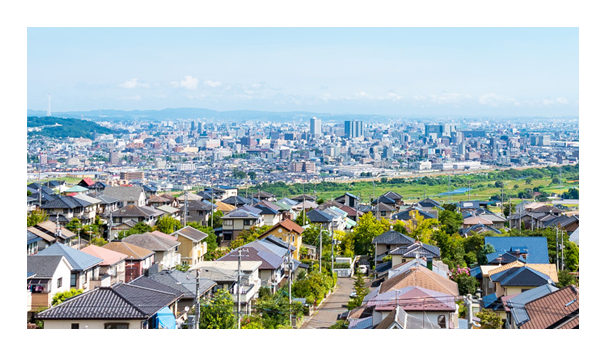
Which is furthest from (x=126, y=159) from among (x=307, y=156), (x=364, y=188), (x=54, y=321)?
(x=54, y=321)

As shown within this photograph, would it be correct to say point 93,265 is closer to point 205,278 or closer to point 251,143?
point 205,278

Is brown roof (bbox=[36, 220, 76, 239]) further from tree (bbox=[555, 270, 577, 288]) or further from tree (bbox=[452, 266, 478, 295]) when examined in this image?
tree (bbox=[555, 270, 577, 288])

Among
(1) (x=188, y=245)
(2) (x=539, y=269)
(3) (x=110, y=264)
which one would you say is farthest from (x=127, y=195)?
(2) (x=539, y=269)

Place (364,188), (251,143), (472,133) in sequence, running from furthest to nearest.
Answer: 1. (472,133)
2. (251,143)
3. (364,188)

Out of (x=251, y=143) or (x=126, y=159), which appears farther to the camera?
(x=251, y=143)

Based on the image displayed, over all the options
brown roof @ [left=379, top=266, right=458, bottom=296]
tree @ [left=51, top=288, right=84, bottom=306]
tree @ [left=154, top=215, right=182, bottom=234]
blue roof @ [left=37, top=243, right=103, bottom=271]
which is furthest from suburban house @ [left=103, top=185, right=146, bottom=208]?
brown roof @ [left=379, top=266, right=458, bottom=296]

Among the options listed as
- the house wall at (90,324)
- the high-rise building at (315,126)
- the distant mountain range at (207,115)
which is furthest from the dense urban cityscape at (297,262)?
the distant mountain range at (207,115)

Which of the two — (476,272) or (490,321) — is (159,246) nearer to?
(476,272)

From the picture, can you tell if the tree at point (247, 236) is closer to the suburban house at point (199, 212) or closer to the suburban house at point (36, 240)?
the suburban house at point (199, 212)
